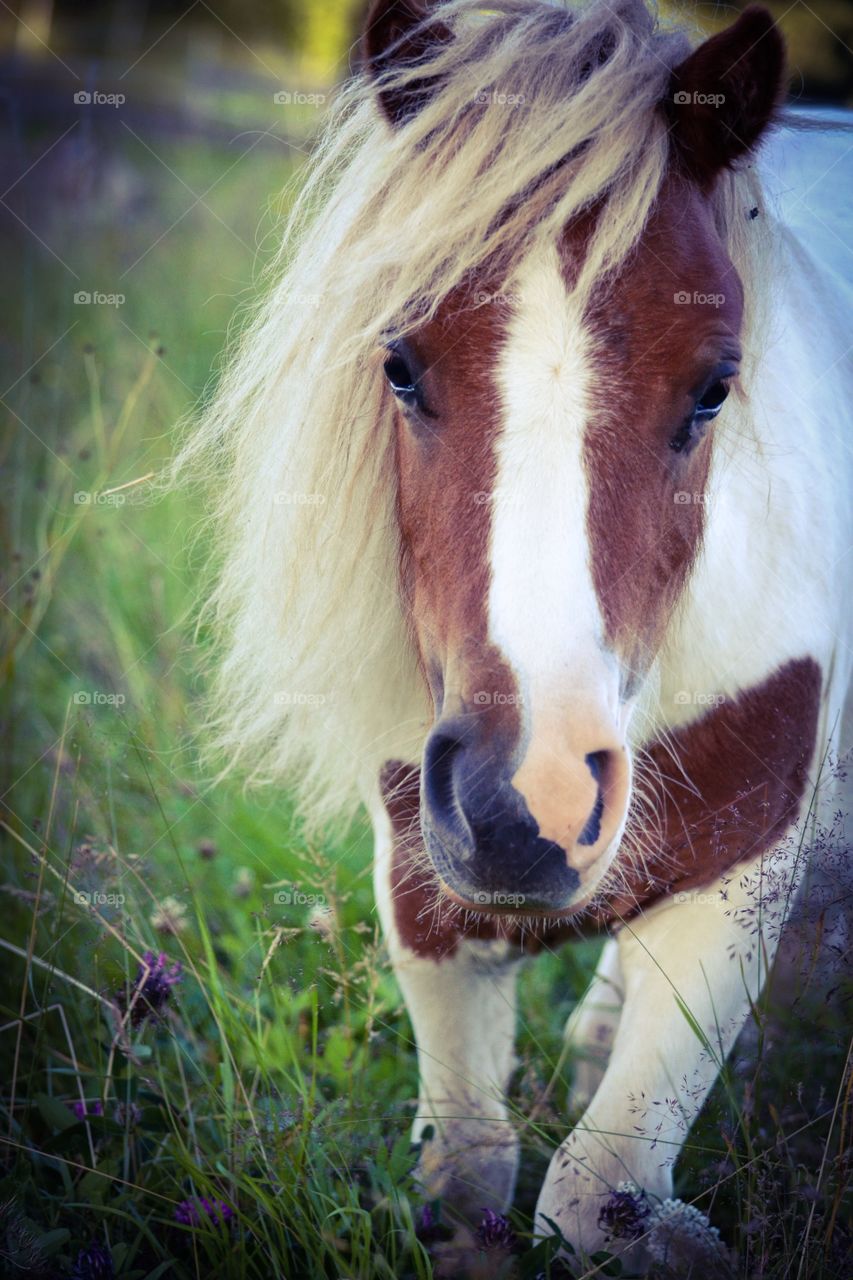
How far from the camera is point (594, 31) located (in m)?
1.68

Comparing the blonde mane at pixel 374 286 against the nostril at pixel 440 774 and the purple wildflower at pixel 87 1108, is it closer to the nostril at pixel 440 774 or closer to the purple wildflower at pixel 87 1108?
the nostril at pixel 440 774

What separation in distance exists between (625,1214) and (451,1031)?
1.89 feet

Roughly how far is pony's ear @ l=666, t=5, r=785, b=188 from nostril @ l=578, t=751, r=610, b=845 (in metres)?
0.99

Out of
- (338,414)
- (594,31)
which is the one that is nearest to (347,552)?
(338,414)

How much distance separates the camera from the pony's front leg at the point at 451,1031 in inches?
81.0

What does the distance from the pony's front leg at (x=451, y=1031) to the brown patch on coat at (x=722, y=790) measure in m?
0.13

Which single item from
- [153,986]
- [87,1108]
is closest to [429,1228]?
[153,986]

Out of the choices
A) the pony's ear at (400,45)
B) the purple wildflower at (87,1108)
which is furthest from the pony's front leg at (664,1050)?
the pony's ear at (400,45)

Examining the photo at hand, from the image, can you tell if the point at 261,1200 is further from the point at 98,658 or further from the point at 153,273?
the point at 153,273

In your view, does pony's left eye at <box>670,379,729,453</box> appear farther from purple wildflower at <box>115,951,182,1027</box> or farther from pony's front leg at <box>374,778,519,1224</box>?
purple wildflower at <box>115,951,182,1027</box>

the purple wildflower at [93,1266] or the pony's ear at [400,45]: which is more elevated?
the pony's ear at [400,45]

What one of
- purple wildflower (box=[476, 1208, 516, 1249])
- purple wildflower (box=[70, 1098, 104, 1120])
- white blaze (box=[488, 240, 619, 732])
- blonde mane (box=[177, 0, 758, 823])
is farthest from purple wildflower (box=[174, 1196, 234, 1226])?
white blaze (box=[488, 240, 619, 732])

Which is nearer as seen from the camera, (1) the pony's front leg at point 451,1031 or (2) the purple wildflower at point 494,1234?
(2) the purple wildflower at point 494,1234

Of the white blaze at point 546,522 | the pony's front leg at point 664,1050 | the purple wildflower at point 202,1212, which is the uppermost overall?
the white blaze at point 546,522
